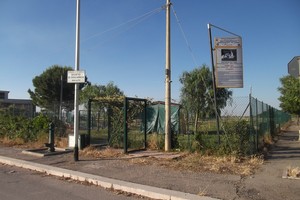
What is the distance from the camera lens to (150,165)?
36.4ft

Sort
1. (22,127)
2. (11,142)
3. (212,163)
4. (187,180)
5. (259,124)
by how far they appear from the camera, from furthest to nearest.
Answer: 1. (22,127)
2. (11,142)
3. (259,124)
4. (212,163)
5. (187,180)

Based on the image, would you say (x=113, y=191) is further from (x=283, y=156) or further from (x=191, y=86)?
(x=191, y=86)

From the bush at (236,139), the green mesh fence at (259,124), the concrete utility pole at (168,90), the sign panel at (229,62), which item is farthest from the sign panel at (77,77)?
the green mesh fence at (259,124)

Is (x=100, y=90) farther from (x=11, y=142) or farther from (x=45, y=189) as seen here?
(x=45, y=189)

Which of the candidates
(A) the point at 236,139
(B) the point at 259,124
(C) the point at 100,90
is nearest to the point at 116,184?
(A) the point at 236,139

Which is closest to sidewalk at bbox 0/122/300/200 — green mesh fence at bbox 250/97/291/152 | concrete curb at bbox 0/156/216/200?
concrete curb at bbox 0/156/216/200

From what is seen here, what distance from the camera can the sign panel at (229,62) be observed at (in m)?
13.5

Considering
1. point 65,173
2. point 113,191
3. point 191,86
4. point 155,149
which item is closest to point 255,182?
point 113,191

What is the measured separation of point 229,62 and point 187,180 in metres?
6.33

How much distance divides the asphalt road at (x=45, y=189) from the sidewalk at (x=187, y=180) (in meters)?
0.47

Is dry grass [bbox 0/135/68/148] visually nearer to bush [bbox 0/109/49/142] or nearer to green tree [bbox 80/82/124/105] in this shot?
bush [bbox 0/109/49/142]

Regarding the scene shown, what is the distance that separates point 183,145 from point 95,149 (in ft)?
12.1

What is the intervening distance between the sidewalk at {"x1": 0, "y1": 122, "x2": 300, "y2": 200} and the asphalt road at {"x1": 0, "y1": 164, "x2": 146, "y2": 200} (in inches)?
18.6

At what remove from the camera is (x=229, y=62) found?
13.6 metres
